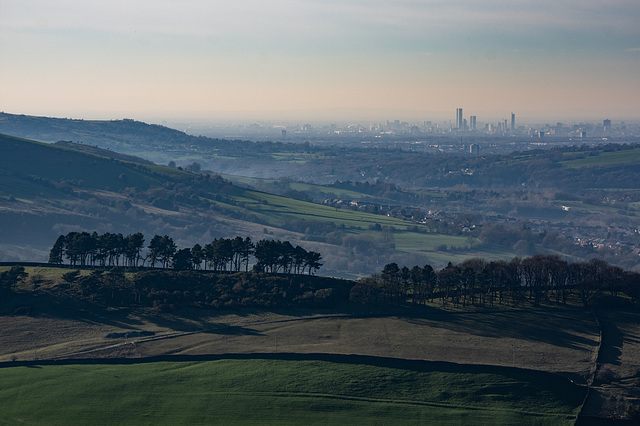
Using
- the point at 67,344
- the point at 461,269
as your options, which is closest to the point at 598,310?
the point at 461,269

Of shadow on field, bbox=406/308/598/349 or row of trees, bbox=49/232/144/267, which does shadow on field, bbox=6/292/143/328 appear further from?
shadow on field, bbox=406/308/598/349

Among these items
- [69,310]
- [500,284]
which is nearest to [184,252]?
[69,310]

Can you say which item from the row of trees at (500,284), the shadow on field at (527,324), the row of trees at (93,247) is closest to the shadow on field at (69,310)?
the row of trees at (93,247)

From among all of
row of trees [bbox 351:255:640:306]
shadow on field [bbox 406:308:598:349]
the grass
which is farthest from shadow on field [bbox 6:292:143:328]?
shadow on field [bbox 406:308:598:349]

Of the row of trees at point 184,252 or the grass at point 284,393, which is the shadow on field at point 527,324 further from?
the row of trees at point 184,252

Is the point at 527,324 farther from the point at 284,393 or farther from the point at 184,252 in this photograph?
the point at 184,252

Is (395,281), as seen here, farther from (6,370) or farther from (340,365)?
(6,370)
